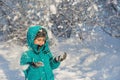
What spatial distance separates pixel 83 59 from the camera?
7898 mm

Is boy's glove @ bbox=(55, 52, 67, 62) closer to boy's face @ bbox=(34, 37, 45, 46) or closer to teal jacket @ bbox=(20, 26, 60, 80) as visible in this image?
teal jacket @ bbox=(20, 26, 60, 80)

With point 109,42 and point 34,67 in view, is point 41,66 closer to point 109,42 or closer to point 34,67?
point 34,67

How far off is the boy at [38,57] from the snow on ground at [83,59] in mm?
2388

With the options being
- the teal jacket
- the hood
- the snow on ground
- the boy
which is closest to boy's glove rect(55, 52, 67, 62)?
the boy

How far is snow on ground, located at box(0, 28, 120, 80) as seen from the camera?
23.2 ft

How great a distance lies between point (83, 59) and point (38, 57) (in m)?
3.45

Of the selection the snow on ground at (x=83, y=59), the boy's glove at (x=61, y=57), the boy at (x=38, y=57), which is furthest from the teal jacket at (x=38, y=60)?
the snow on ground at (x=83, y=59)

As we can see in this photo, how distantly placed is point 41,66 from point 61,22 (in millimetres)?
4036

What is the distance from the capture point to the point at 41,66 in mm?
4465

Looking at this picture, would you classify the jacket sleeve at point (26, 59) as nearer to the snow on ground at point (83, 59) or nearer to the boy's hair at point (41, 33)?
the boy's hair at point (41, 33)

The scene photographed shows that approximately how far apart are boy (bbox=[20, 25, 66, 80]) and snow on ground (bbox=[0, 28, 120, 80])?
2388 millimetres

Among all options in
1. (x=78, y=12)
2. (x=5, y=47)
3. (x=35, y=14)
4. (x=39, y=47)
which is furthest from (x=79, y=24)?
(x=39, y=47)

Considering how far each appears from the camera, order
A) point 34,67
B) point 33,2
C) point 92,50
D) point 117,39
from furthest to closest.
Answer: point 117,39 → point 92,50 → point 33,2 → point 34,67

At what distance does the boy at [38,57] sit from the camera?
14.6 ft
